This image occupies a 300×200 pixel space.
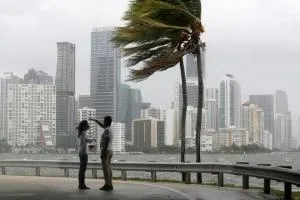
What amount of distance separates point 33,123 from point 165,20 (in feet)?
112

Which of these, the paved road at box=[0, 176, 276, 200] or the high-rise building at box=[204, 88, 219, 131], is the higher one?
the high-rise building at box=[204, 88, 219, 131]

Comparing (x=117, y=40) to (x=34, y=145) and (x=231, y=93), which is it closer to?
(x=34, y=145)

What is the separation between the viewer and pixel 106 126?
14898 millimetres

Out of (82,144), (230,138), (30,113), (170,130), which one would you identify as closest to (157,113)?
(170,130)

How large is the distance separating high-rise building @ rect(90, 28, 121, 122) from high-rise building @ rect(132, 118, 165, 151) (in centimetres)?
2557

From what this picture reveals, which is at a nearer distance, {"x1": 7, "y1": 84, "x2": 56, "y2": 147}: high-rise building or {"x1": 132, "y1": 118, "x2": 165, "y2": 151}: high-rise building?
{"x1": 7, "y1": 84, "x2": 56, "y2": 147}: high-rise building

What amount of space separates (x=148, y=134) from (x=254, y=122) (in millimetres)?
35138

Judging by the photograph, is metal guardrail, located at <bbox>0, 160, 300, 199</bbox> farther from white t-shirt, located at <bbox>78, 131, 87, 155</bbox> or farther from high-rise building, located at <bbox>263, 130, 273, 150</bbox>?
high-rise building, located at <bbox>263, 130, 273, 150</bbox>

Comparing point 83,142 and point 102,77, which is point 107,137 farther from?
point 102,77

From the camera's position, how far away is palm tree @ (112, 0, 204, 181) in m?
19.8

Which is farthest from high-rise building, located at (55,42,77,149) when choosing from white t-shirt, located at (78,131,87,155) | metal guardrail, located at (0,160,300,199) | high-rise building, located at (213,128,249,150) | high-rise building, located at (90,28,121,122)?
high-rise building, located at (213,128,249,150)

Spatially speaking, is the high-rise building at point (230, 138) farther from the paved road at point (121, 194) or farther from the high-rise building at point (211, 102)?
the paved road at point (121, 194)

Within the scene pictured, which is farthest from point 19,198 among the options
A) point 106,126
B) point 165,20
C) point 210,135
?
point 210,135

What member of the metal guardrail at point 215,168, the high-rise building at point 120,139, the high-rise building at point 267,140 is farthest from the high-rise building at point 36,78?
the high-rise building at point 267,140
